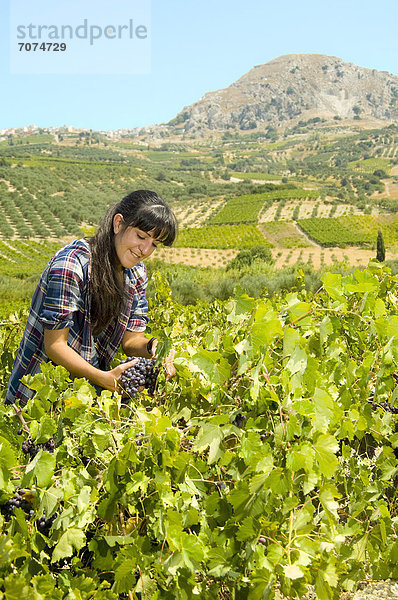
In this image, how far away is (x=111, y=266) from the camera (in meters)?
2.30

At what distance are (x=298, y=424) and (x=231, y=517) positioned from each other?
37 cm

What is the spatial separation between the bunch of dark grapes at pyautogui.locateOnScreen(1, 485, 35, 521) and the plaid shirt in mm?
733

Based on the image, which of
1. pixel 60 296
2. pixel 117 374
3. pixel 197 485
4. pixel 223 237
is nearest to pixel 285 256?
pixel 223 237

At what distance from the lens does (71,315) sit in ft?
7.18

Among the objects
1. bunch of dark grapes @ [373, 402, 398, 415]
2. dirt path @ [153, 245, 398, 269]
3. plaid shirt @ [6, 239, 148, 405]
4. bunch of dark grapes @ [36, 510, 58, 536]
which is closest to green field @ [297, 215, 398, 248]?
dirt path @ [153, 245, 398, 269]

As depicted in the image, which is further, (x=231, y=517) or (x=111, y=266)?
(x=111, y=266)

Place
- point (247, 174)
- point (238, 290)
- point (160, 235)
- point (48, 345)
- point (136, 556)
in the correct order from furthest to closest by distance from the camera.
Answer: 1. point (247, 174)
2. point (160, 235)
3. point (48, 345)
4. point (238, 290)
5. point (136, 556)

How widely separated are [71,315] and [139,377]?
55cm

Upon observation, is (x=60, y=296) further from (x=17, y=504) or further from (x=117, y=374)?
(x=17, y=504)

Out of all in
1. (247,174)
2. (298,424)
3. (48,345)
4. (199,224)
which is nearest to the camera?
(298,424)

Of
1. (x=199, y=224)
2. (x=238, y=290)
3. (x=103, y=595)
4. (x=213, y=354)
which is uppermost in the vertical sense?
(x=238, y=290)

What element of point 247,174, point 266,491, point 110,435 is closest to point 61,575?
point 110,435

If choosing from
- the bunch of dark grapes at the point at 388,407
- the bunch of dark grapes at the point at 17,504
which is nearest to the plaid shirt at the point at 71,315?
the bunch of dark grapes at the point at 17,504

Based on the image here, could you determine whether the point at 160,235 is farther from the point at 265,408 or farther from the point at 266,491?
the point at 266,491
